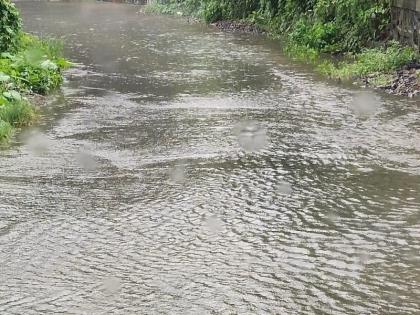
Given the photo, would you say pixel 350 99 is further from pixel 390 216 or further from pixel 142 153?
pixel 390 216

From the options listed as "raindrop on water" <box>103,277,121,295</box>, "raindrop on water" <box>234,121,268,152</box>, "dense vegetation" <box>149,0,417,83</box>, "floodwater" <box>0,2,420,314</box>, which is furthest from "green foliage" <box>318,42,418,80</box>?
"raindrop on water" <box>103,277,121,295</box>

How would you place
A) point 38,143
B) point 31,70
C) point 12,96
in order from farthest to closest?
point 31,70 < point 12,96 < point 38,143

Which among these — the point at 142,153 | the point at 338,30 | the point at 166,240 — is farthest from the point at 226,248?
the point at 338,30

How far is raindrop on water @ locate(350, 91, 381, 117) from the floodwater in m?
0.04

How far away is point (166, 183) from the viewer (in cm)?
802

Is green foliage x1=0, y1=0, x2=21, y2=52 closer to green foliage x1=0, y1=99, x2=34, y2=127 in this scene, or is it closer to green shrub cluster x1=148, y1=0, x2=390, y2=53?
green foliage x1=0, y1=99, x2=34, y2=127

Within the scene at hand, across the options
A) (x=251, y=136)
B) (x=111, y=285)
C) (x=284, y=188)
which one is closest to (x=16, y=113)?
(x=251, y=136)

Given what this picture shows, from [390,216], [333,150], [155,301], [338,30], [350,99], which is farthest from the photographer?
[338,30]

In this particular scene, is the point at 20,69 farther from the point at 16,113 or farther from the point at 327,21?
the point at 327,21

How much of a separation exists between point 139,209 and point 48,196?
119cm

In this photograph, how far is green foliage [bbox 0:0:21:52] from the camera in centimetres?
1511

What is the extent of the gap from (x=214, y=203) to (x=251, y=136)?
9.50 feet

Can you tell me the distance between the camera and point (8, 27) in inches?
603

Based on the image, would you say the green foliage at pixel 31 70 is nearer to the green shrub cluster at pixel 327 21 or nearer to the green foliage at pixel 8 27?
the green foliage at pixel 8 27
